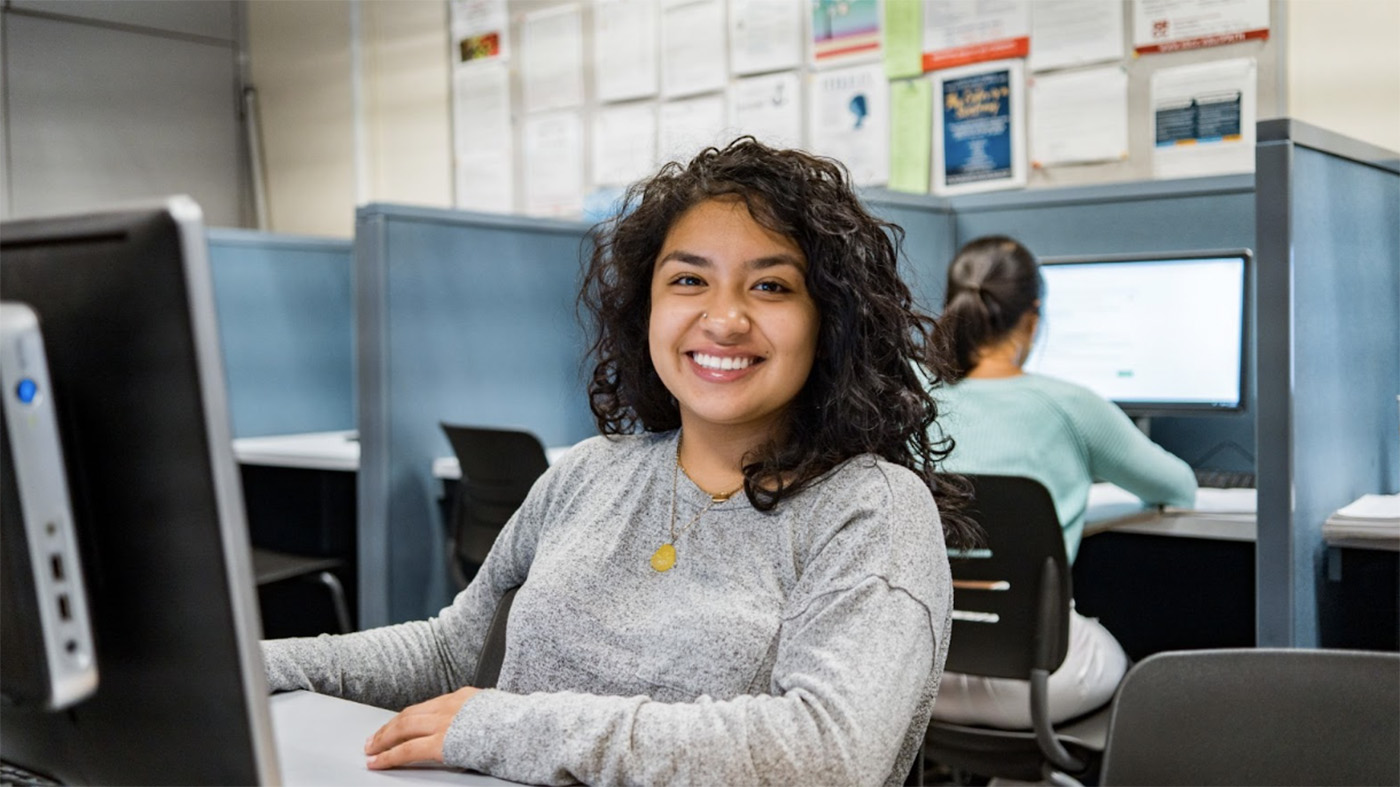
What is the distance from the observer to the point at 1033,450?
2.01m

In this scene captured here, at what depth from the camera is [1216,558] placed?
8.48 feet

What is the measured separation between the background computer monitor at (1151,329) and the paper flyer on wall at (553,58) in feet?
6.31

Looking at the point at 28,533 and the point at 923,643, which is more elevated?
the point at 28,533

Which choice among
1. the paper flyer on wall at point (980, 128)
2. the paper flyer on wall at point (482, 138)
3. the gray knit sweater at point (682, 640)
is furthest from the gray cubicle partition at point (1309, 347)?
the paper flyer on wall at point (482, 138)

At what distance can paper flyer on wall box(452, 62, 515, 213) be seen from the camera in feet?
13.9

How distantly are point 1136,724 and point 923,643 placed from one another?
174 millimetres

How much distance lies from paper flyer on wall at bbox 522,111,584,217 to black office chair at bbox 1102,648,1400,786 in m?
3.25

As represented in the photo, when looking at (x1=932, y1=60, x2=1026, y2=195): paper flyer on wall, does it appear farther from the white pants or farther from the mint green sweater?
the white pants

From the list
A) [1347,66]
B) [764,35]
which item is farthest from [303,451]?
[1347,66]

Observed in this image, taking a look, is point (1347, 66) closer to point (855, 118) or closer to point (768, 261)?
point (855, 118)

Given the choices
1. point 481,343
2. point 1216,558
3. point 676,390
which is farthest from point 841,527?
point 481,343

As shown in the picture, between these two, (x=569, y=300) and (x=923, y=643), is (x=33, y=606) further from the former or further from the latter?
(x=569, y=300)

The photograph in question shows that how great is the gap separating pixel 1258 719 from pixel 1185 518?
4.09ft

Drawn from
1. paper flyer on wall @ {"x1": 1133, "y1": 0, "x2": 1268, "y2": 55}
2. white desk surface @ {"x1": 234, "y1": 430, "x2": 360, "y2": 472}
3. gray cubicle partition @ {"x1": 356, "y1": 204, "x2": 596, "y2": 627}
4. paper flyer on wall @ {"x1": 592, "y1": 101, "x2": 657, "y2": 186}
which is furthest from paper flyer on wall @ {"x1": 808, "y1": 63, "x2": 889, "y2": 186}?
white desk surface @ {"x1": 234, "y1": 430, "x2": 360, "y2": 472}
